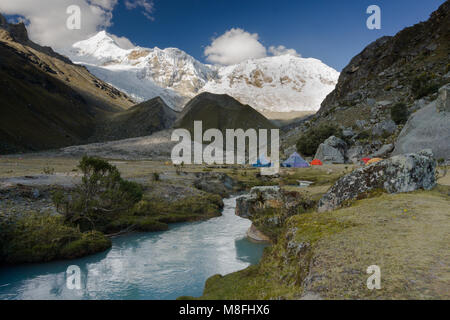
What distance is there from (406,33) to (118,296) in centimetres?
9995

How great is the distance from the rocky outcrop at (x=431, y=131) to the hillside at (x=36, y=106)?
99414 mm

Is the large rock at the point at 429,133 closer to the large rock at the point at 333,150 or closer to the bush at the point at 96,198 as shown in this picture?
the large rock at the point at 333,150

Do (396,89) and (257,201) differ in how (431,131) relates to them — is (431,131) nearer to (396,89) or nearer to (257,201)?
(257,201)

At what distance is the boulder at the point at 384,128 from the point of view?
51312 millimetres

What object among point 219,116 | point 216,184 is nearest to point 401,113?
point 216,184

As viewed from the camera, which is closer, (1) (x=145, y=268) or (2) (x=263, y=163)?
(1) (x=145, y=268)

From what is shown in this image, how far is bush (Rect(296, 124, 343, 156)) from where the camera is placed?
63.9 m

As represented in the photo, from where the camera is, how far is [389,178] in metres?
13.1

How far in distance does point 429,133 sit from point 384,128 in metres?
19.0

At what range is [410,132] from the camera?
36156 millimetres

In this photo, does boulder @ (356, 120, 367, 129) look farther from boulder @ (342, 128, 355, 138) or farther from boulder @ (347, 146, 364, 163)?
boulder @ (347, 146, 364, 163)

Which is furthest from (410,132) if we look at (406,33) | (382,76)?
(406,33)

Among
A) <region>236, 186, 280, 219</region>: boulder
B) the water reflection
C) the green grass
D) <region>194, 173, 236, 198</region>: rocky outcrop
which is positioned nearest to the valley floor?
the green grass

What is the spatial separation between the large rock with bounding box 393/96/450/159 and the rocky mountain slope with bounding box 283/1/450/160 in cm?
56
